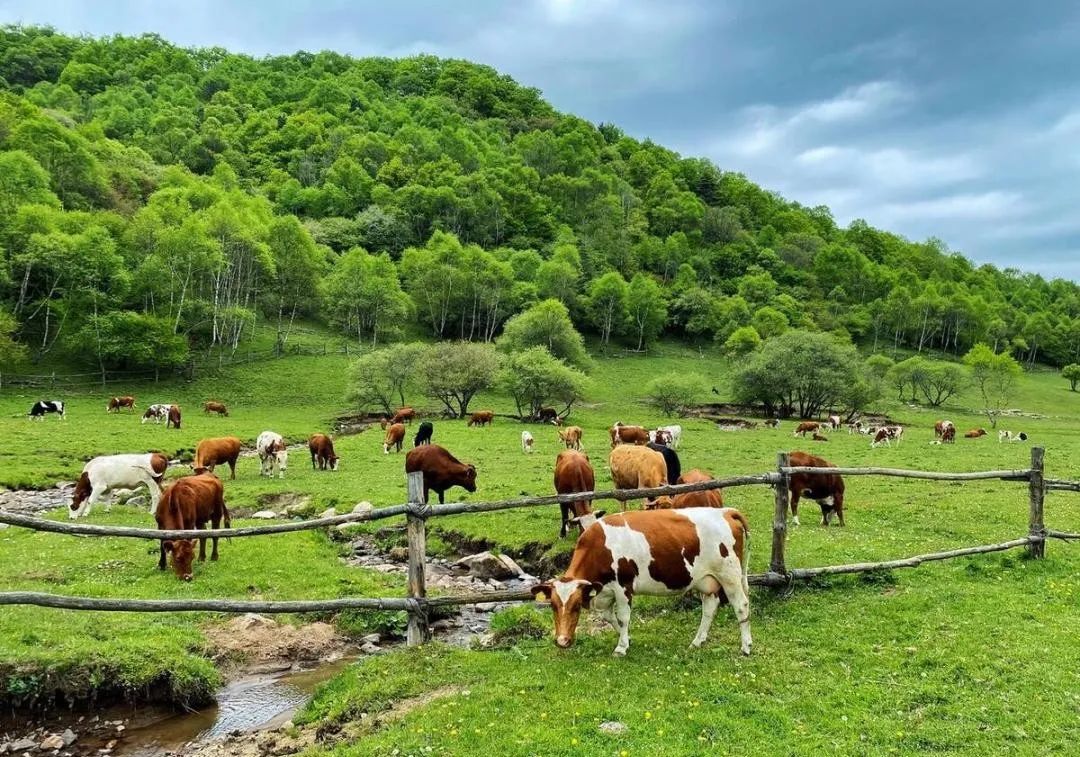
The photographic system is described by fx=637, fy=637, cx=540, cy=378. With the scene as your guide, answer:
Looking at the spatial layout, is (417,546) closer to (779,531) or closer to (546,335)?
(779,531)

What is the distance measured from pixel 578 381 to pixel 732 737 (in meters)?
49.0

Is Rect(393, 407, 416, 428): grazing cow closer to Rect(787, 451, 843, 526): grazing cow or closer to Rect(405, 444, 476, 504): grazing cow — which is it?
Rect(405, 444, 476, 504): grazing cow

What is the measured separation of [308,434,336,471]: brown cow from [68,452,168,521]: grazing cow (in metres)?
9.01

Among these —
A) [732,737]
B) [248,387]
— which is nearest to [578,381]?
[248,387]

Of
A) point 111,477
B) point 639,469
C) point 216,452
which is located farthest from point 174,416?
point 639,469

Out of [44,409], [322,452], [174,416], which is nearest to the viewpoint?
[322,452]

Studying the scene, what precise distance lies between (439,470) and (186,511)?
6587 mm

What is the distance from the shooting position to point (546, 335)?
6962 cm

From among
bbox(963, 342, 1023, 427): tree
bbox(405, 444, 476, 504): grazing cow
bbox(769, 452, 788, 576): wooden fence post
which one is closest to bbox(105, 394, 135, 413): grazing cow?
bbox(405, 444, 476, 504): grazing cow

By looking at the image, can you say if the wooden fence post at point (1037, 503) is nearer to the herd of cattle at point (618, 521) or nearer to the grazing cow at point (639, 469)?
the herd of cattle at point (618, 521)

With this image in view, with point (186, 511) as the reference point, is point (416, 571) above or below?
above

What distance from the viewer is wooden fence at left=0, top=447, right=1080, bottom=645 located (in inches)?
290

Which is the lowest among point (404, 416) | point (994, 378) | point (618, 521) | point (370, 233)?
point (404, 416)

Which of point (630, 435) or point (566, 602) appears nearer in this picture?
point (566, 602)
